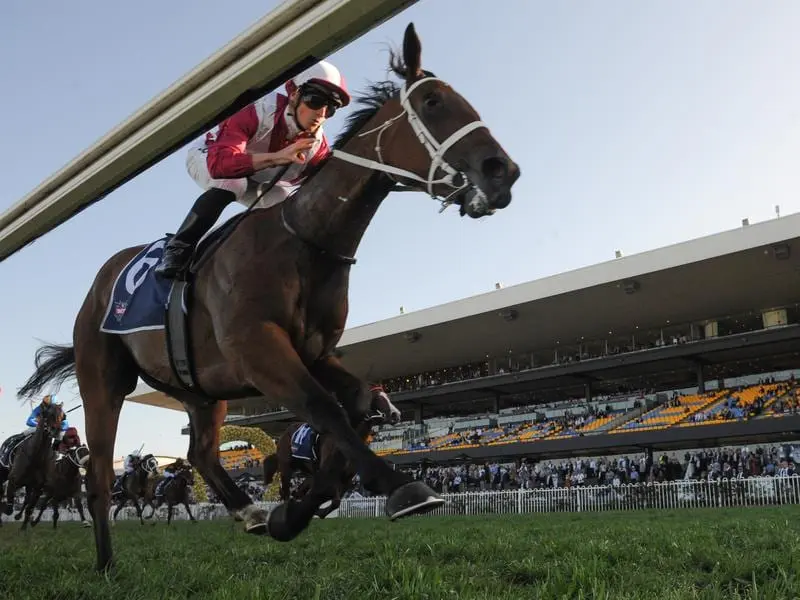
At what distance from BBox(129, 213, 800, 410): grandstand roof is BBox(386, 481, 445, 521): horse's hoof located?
2077cm

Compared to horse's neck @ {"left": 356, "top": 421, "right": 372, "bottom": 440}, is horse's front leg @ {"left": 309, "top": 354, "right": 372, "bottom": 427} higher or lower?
higher

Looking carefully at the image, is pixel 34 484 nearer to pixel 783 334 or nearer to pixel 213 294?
pixel 213 294

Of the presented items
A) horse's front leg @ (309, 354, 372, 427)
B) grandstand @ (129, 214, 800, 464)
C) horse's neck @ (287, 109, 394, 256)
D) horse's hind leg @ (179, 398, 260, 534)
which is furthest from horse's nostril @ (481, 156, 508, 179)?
grandstand @ (129, 214, 800, 464)

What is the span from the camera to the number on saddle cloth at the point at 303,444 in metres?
12.8

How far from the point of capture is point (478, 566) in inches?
149

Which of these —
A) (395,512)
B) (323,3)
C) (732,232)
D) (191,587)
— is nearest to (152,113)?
(323,3)

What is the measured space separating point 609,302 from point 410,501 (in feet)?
91.8

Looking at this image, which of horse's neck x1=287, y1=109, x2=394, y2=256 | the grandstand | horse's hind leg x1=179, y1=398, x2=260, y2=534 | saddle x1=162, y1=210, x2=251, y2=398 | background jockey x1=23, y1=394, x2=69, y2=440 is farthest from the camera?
the grandstand

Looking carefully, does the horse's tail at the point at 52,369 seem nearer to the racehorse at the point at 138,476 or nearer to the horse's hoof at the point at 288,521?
the horse's hoof at the point at 288,521

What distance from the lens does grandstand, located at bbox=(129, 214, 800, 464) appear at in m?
25.2

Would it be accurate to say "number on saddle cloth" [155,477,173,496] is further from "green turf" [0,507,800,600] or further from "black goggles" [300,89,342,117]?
"black goggles" [300,89,342,117]

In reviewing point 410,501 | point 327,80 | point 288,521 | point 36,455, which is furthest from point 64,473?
point 410,501

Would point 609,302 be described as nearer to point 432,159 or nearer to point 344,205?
point 344,205

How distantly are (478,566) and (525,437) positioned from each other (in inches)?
1082
